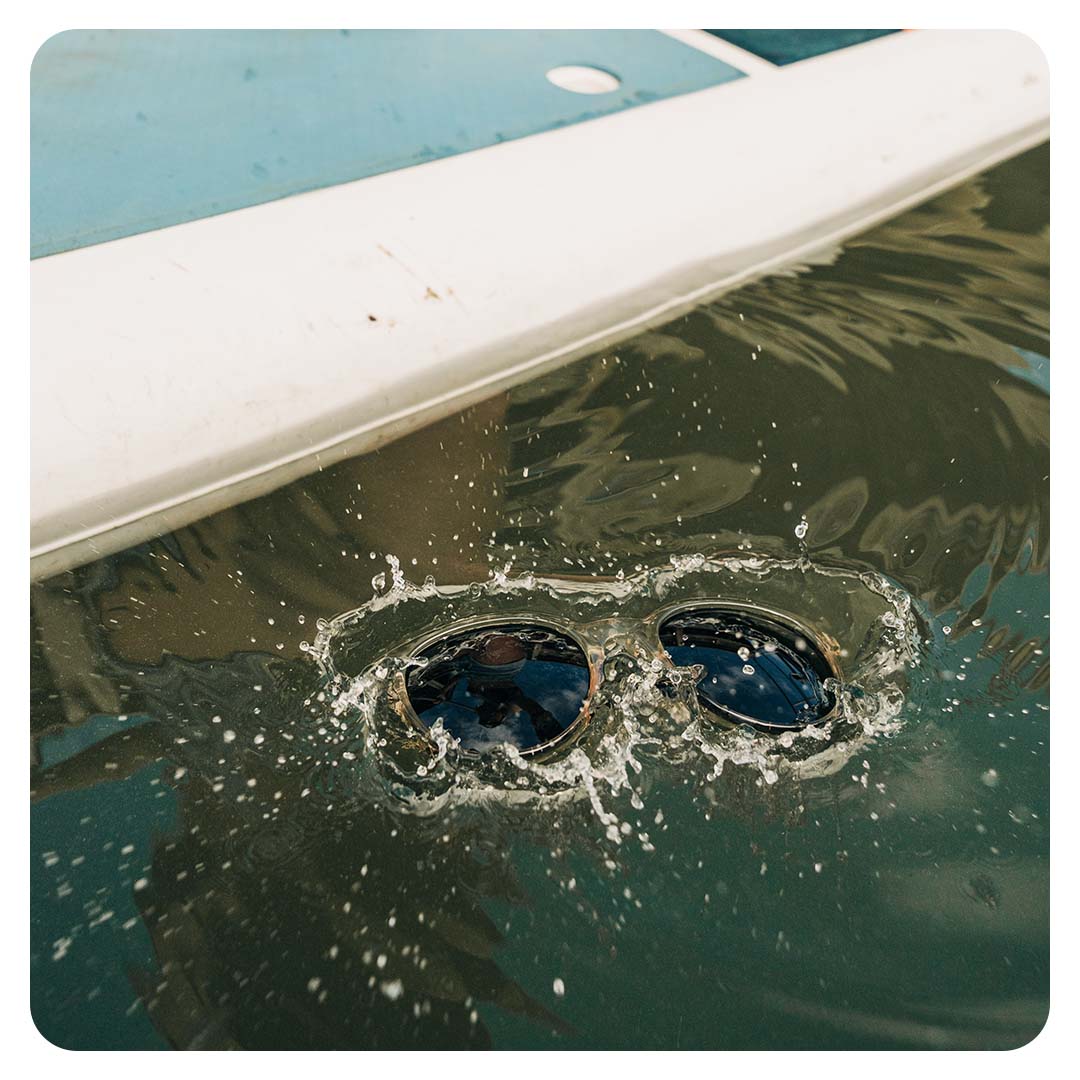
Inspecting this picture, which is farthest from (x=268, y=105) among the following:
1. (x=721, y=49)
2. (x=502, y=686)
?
(x=502, y=686)

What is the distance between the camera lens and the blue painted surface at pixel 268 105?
102 centimetres

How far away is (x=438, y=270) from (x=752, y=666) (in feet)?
1.53

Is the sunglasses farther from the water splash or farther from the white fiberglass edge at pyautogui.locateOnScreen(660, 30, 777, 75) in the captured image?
the white fiberglass edge at pyautogui.locateOnScreen(660, 30, 777, 75)

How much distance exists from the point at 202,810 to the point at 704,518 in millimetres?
484

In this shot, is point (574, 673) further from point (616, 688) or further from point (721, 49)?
point (721, 49)

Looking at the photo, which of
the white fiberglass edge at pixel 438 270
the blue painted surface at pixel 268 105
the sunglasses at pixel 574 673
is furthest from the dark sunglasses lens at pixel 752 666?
the blue painted surface at pixel 268 105

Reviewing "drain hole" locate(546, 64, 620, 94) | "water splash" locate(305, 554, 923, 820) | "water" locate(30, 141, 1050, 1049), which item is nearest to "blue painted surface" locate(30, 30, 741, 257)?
"drain hole" locate(546, 64, 620, 94)

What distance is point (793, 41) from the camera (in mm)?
1332

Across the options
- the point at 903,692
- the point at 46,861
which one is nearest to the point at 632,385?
the point at 903,692

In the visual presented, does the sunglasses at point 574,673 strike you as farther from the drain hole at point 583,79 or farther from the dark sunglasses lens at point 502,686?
the drain hole at point 583,79

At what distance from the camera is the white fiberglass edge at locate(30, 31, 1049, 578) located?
90 centimetres

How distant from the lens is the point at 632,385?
1.08 metres

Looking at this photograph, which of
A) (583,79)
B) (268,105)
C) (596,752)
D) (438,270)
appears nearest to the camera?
(596,752)

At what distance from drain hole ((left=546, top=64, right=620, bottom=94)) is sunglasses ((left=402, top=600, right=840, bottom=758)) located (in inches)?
25.5
